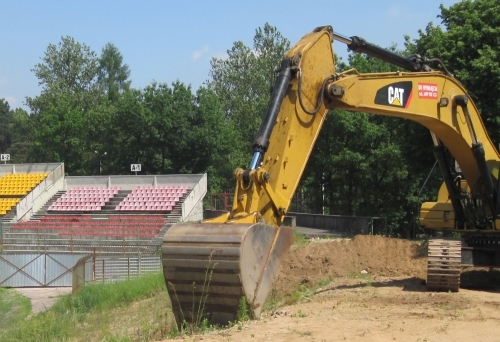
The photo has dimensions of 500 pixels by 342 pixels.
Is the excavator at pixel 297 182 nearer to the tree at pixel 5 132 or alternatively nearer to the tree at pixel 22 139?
the tree at pixel 22 139

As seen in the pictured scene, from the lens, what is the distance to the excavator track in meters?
12.8

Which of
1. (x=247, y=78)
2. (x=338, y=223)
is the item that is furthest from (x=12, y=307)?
(x=247, y=78)

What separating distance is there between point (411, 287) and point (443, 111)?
3.16m

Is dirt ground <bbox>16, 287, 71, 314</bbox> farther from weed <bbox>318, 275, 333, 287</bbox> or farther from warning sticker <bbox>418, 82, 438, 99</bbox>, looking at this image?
warning sticker <bbox>418, 82, 438, 99</bbox>

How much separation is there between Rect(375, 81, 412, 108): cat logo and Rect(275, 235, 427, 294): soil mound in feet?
→ 12.9

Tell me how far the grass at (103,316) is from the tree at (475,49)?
38.7 ft

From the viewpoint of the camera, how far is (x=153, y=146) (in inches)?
2239

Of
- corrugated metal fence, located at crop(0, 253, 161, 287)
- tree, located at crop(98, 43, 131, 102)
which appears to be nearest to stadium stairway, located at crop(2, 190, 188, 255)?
corrugated metal fence, located at crop(0, 253, 161, 287)

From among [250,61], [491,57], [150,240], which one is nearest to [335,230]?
[150,240]

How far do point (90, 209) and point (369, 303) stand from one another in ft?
106

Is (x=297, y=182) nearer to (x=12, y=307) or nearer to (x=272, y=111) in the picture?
(x=272, y=111)

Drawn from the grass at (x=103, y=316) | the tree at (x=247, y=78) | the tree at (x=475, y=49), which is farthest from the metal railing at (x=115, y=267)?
the tree at (x=247, y=78)

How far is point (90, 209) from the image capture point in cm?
4250

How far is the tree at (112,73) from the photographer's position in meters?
80.1
